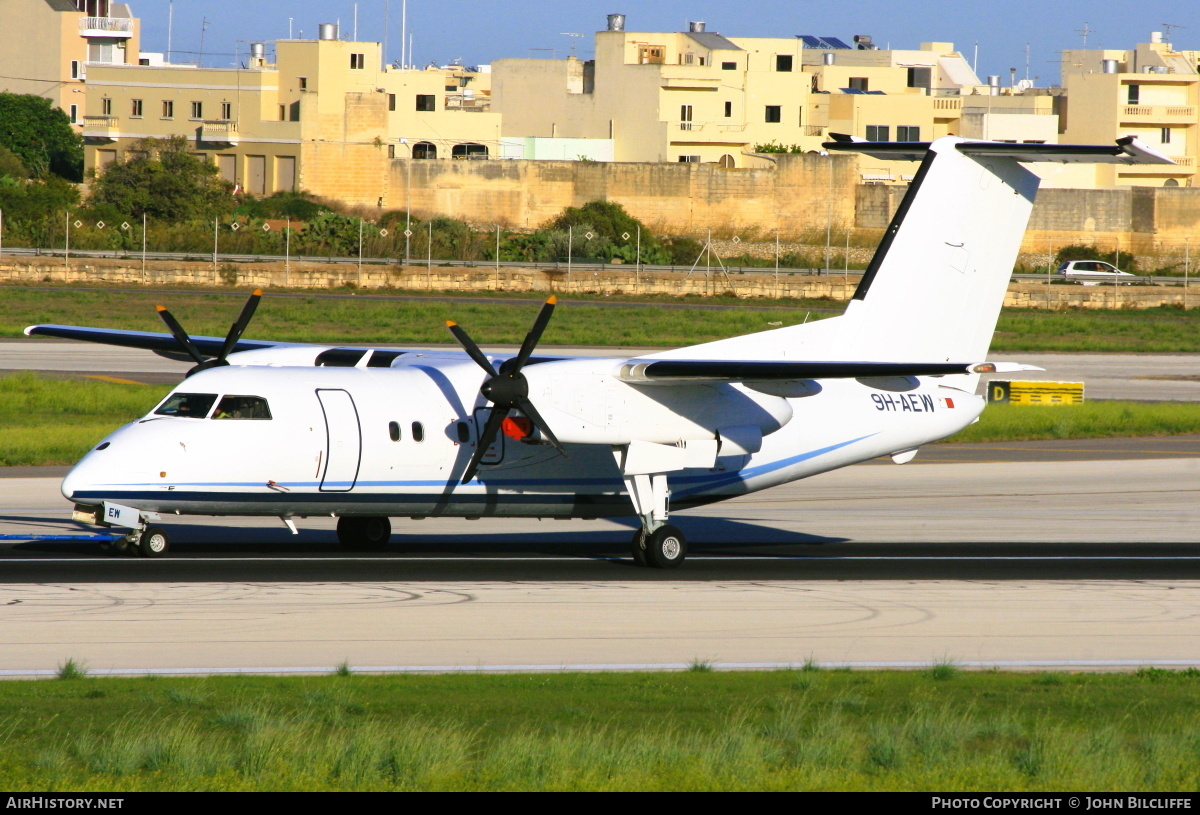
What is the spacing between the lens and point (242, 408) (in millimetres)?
19047

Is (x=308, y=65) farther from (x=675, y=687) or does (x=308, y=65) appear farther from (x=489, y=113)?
(x=675, y=687)

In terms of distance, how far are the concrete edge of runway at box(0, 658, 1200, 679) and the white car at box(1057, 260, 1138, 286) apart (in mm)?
79311

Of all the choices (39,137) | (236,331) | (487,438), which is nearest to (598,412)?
(487,438)

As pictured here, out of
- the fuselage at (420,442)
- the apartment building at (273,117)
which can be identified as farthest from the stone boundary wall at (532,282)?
the fuselage at (420,442)

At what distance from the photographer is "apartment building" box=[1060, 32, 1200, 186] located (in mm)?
118562

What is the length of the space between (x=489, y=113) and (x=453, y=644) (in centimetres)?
10963

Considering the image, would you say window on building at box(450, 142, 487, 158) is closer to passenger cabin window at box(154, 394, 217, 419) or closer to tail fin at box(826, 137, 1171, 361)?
tail fin at box(826, 137, 1171, 361)

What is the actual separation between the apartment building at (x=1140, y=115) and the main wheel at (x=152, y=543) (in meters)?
109

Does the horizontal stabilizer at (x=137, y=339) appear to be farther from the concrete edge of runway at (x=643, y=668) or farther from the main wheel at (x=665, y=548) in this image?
the concrete edge of runway at (x=643, y=668)

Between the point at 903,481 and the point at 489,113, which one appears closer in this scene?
the point at 903,481

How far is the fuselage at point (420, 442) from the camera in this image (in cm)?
1862

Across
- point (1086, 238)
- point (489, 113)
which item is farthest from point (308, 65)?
point (1086, 238)

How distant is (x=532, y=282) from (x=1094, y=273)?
1521 inches

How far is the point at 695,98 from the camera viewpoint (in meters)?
119
